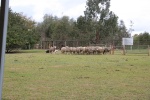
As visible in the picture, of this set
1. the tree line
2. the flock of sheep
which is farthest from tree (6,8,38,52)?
the flock of sheep

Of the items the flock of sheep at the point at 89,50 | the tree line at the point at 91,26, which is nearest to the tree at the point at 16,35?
the tree line at the point at 91,26

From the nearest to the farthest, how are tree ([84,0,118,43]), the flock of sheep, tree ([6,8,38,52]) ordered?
1. the flock of sheep
2. tree ([6,8,38,52])
3. tree ([84,0,118,43])

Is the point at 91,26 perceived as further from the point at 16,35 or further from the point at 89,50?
the point at 89,50

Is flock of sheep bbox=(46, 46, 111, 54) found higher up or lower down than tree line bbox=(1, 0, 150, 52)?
lower down

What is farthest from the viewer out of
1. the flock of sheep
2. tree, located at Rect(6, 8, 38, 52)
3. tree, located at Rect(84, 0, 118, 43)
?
tree, located at Rect(84, 0, 118, 43)

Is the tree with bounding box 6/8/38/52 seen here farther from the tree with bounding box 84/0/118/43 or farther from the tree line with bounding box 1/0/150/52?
the tree with bounding box 84/0/118/43

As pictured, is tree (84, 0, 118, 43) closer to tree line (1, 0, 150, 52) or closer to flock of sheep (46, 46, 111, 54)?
tree line (1, 0, 150, 52)

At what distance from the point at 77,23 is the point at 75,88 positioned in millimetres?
38520

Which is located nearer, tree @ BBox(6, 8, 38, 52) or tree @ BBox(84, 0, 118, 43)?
tree @ BBox(6, 8, 38, 52)

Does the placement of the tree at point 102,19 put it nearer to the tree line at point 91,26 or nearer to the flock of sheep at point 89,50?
the tree line at point 91,26

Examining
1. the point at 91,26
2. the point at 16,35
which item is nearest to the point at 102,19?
the point at 91,26

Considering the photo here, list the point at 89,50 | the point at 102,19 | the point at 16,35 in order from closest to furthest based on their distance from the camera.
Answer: the point at 89,50, the point at 16,35, the point at 102,19

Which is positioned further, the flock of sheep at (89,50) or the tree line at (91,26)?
the tree line at (91,26)

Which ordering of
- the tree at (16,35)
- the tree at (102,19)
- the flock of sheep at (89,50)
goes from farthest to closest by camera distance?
1. the tree at (102,19)
2. the tree at (16,35)
3. the flock of sheep at (89,50)
